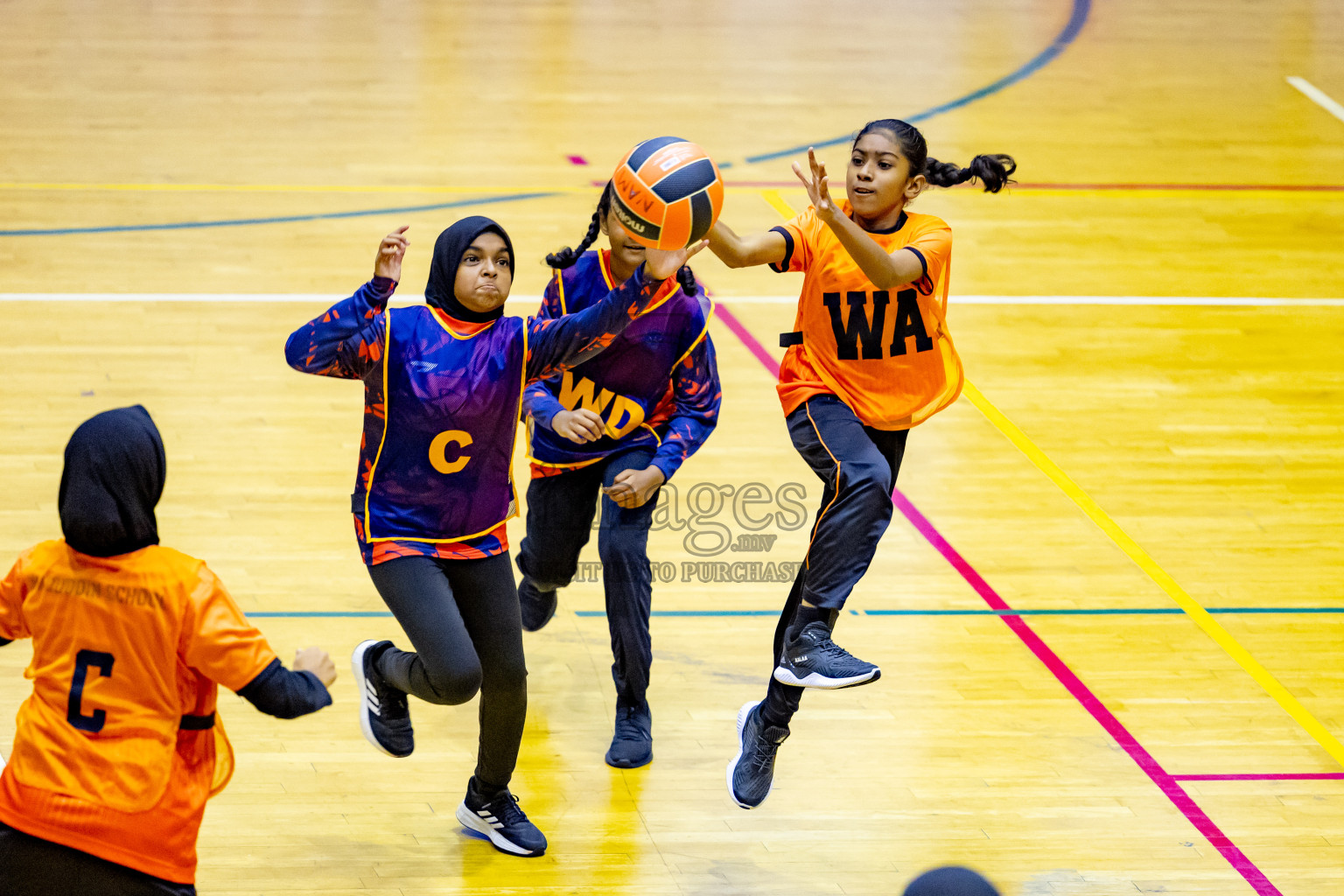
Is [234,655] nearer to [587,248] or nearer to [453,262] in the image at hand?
[453,262]

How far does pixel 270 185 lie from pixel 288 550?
5054 mm

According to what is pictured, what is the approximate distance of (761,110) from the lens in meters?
13.2

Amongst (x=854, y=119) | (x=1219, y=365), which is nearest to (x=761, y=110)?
(x=854, y=119)

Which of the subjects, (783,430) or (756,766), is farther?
(783,430)

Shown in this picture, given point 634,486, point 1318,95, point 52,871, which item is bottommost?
point 52,871

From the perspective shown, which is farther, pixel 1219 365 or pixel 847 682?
pixel 1219 365

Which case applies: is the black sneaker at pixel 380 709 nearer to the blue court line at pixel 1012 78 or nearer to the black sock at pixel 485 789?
the black sock at pixel 485 789

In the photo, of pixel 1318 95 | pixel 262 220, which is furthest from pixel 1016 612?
pixel 1318 95

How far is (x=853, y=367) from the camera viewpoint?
16.6 feet

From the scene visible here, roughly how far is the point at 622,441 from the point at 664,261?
3.59 ft

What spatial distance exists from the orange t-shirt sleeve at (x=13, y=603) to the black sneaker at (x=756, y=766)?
2556 millimetres

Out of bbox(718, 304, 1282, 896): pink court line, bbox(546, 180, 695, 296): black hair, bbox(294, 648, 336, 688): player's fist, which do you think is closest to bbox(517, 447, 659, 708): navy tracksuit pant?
bbox(546, 180, 695, 296): black hair

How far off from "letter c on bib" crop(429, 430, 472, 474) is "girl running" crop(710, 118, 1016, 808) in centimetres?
99

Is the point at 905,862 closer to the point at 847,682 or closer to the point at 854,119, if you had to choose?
the point at 847,682
